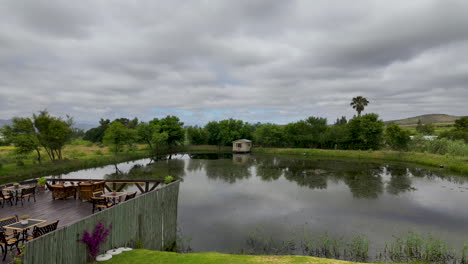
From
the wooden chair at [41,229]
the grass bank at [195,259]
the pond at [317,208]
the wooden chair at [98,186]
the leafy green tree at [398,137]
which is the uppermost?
the leafy green tree at [398,137]

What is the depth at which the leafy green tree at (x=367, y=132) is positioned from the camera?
50531 mm

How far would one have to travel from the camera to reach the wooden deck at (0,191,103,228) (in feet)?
32.3

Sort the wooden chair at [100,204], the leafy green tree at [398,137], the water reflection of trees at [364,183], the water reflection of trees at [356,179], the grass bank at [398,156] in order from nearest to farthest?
the wooden chair at [100,204]
the water reflection of trees at [364,183]
the water reflection of trees at [356,179]
the grass bank at [398,156]
the leafy green tree at [398,137]

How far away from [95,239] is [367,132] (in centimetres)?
5338

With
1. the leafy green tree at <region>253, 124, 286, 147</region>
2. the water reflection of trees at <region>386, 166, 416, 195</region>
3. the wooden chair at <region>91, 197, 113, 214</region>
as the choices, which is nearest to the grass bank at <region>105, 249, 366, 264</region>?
the wooden chair at <region>91, 197, 113, 214</region>

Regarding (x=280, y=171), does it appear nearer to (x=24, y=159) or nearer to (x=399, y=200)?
(x=399, y=200)

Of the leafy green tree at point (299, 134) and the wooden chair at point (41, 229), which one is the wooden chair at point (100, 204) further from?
the leafy green tree at point (299, 134)

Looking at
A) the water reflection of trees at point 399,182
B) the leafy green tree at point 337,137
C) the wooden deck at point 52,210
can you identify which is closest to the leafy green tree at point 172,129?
the leafy green tree at point 337,137

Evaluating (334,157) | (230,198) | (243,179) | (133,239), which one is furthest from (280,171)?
(133,239)

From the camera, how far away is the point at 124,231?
8.55m

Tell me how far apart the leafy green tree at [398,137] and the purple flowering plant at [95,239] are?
4971cm

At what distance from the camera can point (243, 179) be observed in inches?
1032

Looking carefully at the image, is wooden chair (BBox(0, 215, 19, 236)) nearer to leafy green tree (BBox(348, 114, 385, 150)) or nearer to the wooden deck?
the wooden deck

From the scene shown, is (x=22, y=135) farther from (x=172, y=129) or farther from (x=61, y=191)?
(x=172, y=129)
